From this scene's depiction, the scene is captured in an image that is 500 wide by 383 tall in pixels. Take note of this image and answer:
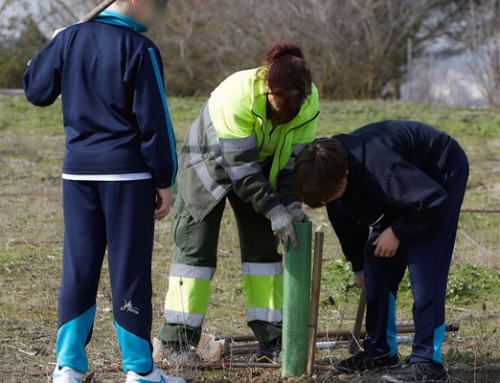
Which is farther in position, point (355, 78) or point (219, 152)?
point (355, 78)

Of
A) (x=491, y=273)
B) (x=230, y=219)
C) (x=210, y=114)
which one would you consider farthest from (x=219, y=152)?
(x=230, y=219)

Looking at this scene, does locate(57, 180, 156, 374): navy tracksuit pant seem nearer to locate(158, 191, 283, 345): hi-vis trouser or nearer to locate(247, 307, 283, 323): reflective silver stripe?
locate(158, 191, 283, 345): hi-vis trouser

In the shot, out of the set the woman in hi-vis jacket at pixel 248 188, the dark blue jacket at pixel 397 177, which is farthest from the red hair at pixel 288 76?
the dark blue jacket at pixel 397 177

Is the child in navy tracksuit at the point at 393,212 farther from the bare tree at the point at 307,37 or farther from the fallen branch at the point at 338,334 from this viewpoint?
the bare tree at the point at 307,37

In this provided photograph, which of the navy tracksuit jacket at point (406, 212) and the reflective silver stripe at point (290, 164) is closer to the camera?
the navy tracksuit jacket at point (406, 212)

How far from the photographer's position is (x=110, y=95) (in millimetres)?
2822

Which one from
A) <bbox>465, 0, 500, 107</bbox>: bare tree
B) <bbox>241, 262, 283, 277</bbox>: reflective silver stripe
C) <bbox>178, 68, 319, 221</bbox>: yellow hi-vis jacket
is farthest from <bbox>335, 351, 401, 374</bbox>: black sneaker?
<bbox>465, 0, 500, 107</bbox>: bare tree

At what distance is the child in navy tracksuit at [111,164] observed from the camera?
282 centimetres

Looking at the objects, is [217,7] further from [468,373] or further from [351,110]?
[468,373]

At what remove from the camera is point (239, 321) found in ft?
15.7

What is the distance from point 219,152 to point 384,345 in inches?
54.3

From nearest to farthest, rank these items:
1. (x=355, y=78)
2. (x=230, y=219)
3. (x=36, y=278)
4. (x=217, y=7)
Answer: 1. (x=36, y=278)
2. (x=230, y=219)
3. (x=355, y=78)
4. (x=217, y=7)

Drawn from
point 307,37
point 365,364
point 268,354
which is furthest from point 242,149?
point 307,37

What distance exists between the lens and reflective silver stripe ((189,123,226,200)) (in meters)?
3.63
